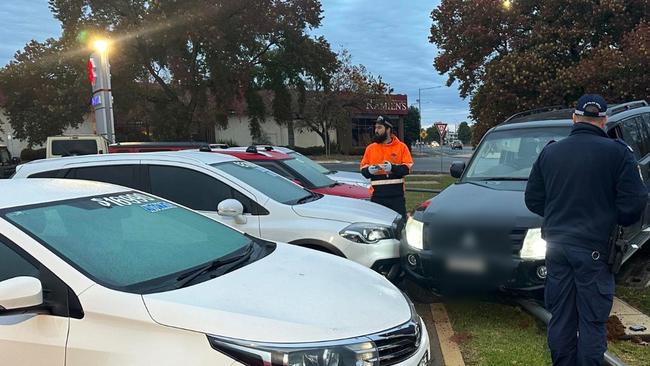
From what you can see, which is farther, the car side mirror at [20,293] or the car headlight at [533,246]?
the car headlight at [533,246]

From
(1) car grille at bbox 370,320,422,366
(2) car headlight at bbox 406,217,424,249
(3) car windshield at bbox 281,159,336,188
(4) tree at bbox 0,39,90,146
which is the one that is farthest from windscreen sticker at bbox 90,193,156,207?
(4) tree at bbox 0,39,90,146

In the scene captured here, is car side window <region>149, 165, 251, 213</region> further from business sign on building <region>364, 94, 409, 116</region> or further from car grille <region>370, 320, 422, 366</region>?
business sign on building <region>364, 94, 409, 116</region>

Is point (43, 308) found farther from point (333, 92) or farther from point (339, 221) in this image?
point (333, 92)

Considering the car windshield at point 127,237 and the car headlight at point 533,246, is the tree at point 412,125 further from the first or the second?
the car windshield at point 127,237

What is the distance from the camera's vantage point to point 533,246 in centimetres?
425

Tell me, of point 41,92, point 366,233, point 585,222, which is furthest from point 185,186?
point 41,92

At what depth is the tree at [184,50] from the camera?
93.9 ft

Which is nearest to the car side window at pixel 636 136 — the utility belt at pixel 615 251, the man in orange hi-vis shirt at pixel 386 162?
the man in orange hi-vis shirt at pixel 386 162

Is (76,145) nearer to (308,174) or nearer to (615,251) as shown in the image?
(308,174)

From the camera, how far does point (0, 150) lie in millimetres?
18812

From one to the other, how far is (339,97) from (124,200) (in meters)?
40.9

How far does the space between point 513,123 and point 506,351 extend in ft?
10.2

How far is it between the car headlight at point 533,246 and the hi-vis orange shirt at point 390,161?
2262 millimetres

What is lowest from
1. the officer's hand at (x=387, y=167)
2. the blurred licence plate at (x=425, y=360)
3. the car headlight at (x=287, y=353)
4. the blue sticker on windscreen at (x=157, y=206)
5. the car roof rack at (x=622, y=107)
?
the blurred licence plate at (x=425, y=360)
